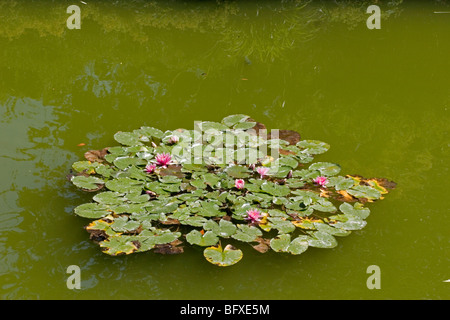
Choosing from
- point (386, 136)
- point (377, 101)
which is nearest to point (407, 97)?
point (377, 101)

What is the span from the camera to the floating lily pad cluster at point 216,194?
2.31 metres

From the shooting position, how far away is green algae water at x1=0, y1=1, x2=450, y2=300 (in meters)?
2.22

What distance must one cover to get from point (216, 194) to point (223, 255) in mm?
434

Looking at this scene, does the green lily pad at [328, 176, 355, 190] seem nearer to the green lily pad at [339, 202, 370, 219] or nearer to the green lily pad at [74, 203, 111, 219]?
the green lily pad at [339, 202, 370, 219]

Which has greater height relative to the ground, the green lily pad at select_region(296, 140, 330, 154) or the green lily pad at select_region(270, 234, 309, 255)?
the green lily pad at select_region(296, 140, 330, 154)

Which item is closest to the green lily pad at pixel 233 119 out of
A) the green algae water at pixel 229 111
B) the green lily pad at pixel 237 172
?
the green algae water at pixel 229 111

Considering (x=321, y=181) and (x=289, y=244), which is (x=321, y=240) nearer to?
(x=289, y=244)

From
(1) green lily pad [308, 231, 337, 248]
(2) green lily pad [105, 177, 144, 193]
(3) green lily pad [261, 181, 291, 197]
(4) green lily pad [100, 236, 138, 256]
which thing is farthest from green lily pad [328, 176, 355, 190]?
(4) green lily pad [100, 236, 138, 256]

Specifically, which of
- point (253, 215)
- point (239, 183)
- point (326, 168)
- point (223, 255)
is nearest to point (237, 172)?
point (239, 183)

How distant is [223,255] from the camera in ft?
7.27

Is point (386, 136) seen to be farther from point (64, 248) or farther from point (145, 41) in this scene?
point (145, 41)

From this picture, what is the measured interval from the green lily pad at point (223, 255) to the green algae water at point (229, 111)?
68 millimetres

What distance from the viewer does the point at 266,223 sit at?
242cm
